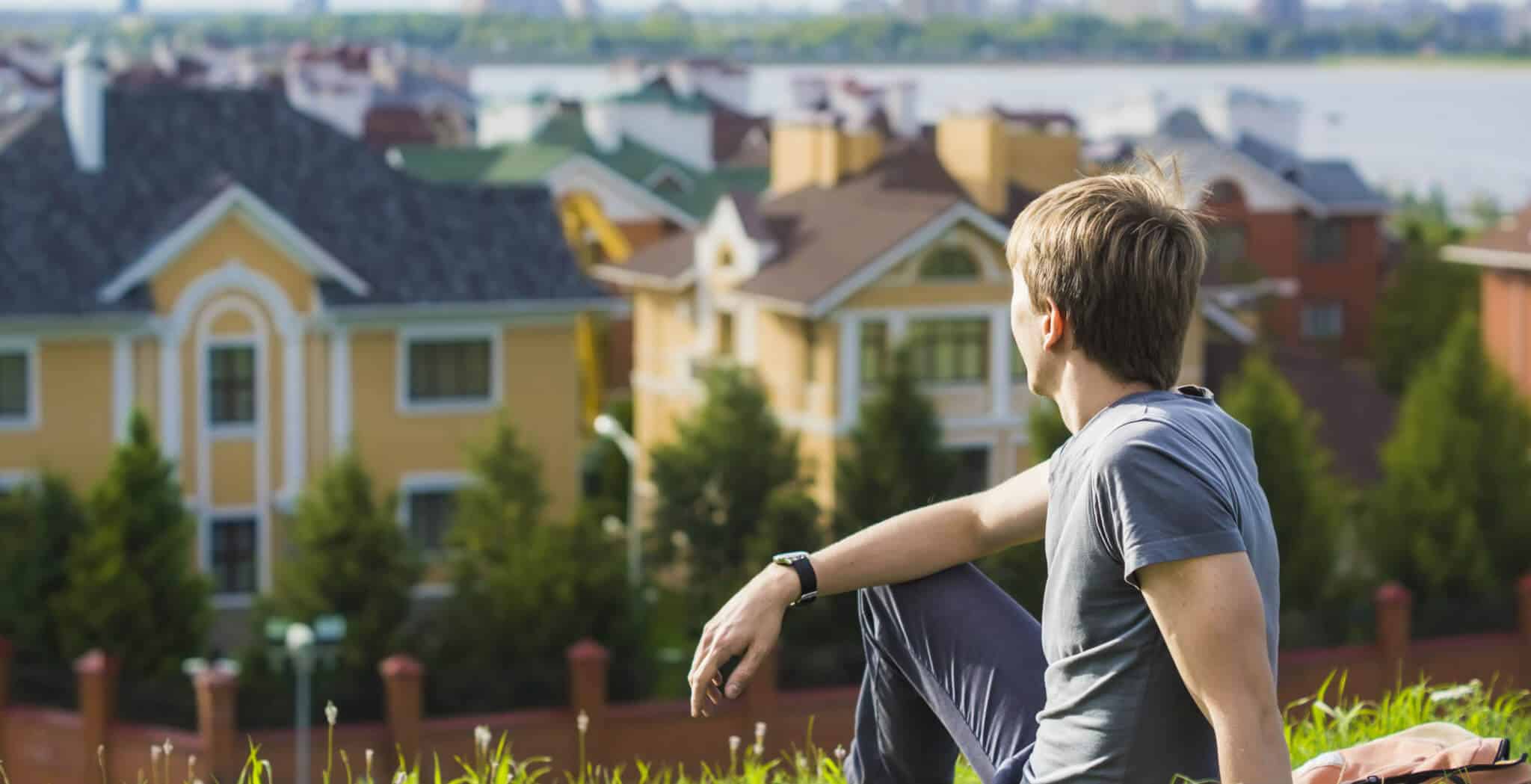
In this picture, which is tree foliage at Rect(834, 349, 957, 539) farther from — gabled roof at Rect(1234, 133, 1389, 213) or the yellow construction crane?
gabled roof at Rect(1234, 133, 1389, 213)

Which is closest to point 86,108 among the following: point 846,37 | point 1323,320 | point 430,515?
point 430,515

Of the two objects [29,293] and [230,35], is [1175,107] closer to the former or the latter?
[29,293]

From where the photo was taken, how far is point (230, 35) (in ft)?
559

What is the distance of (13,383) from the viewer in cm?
2864

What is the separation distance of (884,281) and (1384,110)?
3088 cm

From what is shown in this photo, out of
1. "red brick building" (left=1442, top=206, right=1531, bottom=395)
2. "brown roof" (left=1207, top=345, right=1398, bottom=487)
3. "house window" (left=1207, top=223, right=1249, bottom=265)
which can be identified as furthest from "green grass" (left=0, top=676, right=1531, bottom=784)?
"house window" (left=1207, top=223, right=1249, bottom=265)

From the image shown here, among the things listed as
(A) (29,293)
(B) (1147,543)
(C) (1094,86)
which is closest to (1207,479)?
(B) (1147,543)

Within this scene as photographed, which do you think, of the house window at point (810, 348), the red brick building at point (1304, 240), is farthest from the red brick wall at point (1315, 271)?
the house window at point (810, 348)

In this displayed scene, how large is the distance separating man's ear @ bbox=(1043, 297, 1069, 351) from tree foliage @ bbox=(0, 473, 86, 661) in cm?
2352

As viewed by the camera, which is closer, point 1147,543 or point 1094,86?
point 1147,543

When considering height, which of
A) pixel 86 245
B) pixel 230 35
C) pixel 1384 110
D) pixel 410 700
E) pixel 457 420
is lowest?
pixel 410 700

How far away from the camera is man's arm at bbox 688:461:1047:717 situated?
4.32m

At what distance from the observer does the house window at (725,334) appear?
3566cm

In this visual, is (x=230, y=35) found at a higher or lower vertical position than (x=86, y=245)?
higher
